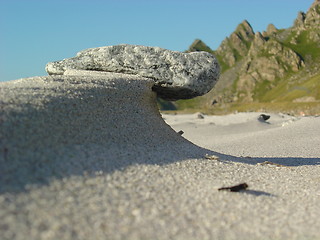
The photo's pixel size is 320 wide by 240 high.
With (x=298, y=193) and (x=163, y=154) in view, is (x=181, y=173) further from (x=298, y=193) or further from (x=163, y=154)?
(x=298, y=193)

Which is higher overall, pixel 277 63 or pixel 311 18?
pixel 311 18

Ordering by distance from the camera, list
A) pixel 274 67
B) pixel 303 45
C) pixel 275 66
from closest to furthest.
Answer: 1. pixel 275 66
2. pixel 303 45
3. pixel 274 67

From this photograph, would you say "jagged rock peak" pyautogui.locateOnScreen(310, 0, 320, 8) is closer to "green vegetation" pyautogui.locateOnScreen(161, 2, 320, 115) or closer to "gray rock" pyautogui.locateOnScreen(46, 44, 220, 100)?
"green vegetation" pyautogui.locateOnScreen(161, 2, 320, 115)

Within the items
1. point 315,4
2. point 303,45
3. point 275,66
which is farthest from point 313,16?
point 275,66

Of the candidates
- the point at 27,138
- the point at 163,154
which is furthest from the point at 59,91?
the point at 163,154

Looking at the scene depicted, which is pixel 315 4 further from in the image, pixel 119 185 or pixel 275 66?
pixel 119 185

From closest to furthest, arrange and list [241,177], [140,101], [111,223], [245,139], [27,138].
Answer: [111,223] < [27,138] < [241,177] < [140,101] < [245,139]
